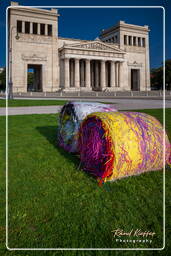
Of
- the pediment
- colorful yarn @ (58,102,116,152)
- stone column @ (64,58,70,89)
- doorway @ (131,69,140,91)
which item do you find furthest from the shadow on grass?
doorway @ (131,69,140,91)

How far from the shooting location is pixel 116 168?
11.8 ft

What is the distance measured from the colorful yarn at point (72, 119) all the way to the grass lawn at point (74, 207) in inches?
35.7

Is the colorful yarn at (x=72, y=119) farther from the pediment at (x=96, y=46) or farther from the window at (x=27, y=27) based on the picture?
the window at (x=27, y=27)

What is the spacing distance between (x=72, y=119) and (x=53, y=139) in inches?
80.0

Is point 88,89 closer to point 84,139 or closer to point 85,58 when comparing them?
point 85,58

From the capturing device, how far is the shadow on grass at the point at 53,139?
16.8ft

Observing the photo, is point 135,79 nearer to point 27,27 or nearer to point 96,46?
point 96,46

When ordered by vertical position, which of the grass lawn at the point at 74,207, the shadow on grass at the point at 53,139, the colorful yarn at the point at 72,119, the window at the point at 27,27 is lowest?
the grass lawn at the point at 74,207

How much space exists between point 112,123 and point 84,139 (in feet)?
2.61

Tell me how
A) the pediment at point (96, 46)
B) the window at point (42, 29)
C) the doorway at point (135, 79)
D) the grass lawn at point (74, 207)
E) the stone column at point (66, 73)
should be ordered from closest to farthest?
the grass lawn at point (74, 207)
the stone column at point (66, 73)
the pediment at point (96, 46)
the window at point (42, 29)
the doorway at point (135, 79)

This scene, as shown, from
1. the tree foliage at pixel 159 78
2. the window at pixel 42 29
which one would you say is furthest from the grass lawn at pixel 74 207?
the tree foliage at pixel 159 78

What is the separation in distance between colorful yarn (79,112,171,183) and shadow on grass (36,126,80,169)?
86 centimetres

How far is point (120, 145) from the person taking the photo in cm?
356

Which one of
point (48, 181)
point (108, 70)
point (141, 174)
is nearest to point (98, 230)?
point (48, 181)
